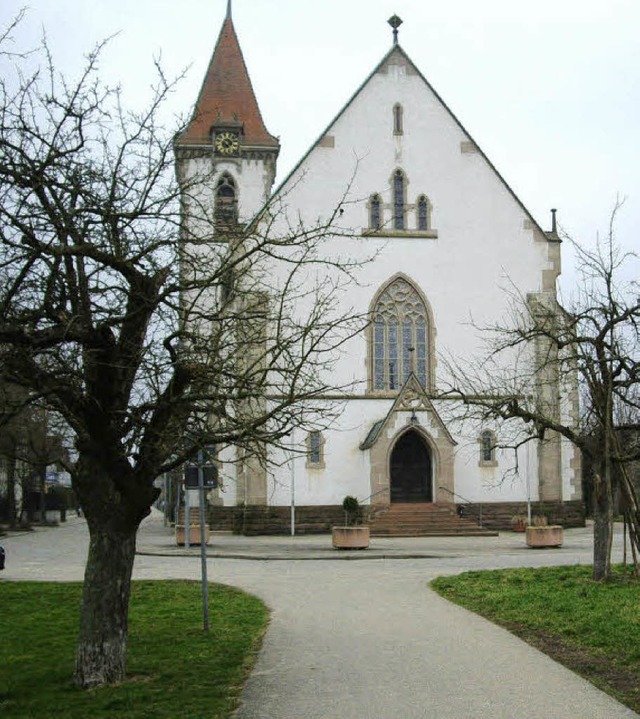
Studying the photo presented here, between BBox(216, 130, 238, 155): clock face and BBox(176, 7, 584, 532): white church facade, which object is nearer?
BBox(176, 7, 584, 532): white church facade

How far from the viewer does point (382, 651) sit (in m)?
11.1

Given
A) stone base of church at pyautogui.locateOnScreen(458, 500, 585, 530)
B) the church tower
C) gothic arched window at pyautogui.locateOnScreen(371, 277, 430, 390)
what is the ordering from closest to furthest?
stone base of church at pyautogui.locateOnScreen(458, 500, 585, 530)
gothic arched window at pyautogui.locateOnScreen(371, 277, 430, 390)
the church tower

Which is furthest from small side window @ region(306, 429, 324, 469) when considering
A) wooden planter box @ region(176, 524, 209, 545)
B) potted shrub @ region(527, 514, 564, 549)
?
potted shrub @ region(527, 514, 564, 549)

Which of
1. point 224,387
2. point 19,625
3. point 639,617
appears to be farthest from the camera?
point 19,625

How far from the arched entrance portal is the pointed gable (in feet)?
51.0

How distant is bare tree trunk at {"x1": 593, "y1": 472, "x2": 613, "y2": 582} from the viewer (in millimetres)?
16656

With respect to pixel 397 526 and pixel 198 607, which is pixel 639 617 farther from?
pixel 397 526

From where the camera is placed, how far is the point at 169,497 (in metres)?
55.5

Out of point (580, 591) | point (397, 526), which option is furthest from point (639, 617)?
point (397, 526)

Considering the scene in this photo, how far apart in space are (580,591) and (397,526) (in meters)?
18.9

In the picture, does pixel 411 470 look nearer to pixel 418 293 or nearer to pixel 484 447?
pixel 484 447

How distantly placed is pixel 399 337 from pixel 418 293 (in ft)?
6.10

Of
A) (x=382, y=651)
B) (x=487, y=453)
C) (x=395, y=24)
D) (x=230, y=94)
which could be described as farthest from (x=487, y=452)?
(x=382, y=651)

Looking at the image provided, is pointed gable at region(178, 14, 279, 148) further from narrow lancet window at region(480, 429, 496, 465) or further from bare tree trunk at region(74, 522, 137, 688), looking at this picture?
bare tree trunk at region(74, 522, 137, 688)
